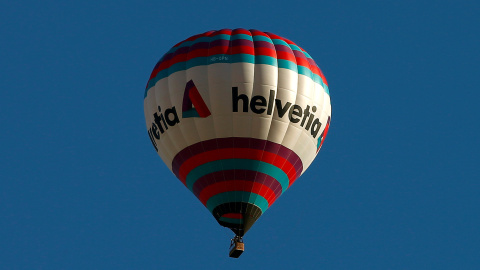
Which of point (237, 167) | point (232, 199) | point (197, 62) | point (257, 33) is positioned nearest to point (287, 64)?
point (257, 33)

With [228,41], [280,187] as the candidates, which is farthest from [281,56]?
[280,187]

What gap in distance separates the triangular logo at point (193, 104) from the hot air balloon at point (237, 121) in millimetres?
25

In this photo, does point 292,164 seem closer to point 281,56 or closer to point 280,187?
point 280,187

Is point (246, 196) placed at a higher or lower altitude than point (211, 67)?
lower

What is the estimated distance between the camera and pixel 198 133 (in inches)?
1182

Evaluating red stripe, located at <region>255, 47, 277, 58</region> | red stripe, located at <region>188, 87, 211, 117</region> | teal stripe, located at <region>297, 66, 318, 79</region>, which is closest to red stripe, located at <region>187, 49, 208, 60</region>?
red stripe, located at <region>188, 87, 211, 117</region>

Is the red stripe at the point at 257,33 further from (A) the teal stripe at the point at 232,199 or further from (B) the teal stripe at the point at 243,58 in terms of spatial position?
(A) the teal stripe at the point at 232,199

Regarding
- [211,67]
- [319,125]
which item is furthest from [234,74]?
[319,125]

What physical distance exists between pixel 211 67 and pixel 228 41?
1128 mm

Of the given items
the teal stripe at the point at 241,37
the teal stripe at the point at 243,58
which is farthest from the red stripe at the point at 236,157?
the teal stripe at the point at 241,37

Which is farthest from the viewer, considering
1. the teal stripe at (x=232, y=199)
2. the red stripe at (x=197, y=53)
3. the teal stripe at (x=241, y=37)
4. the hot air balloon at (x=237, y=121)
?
the teal stripe at (x=241, y=37)

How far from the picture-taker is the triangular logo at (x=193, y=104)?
1177 inches

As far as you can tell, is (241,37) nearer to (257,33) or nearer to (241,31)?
(241,31)

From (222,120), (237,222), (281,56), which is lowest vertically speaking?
(237,222)
